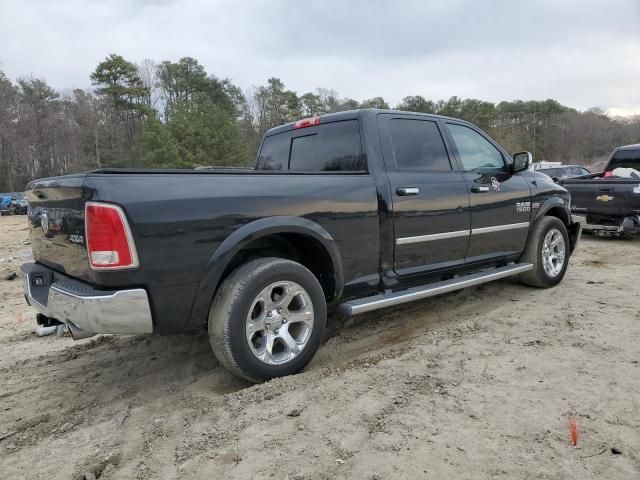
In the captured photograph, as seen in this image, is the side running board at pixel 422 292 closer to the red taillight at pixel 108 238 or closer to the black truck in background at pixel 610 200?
the red taillight at pixel 108 238

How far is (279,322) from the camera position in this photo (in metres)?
3.06

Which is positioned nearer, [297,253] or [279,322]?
[279,322]

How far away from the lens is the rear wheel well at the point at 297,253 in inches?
126

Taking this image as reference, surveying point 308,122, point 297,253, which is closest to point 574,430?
point 297,253

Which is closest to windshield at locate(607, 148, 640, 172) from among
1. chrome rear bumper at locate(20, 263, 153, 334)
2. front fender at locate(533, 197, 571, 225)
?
front fender at locate(533, 197, 571, 225)

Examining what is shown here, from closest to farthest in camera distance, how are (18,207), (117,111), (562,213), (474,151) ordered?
1. (474,151)
2. (562,213)
3. (18,207)
4. (117,111)

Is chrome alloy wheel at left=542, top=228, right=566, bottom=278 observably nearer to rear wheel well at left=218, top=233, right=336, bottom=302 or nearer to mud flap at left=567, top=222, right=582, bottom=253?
mud flap at left=567, top=222, right=582, bottom=253

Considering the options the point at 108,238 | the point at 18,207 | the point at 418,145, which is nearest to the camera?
the point at 108,238

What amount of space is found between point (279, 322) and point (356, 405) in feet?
2.44

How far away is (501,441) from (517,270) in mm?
2859

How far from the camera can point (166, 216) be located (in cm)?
259

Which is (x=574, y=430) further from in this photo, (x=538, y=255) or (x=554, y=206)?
(x=554, y=206)

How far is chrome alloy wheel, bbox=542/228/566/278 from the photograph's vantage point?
17.4 ft

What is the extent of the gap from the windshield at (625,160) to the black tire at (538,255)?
568 cm
